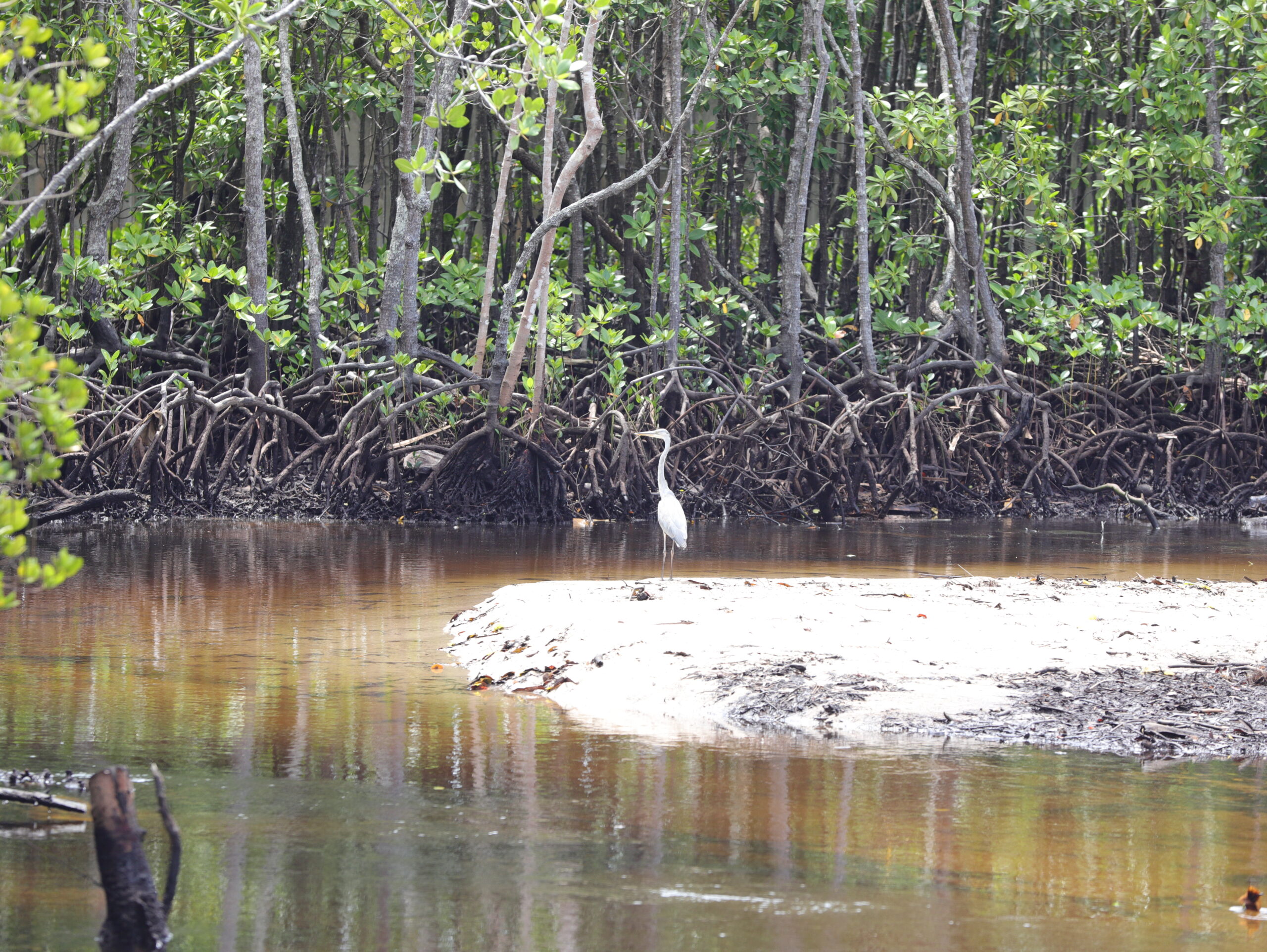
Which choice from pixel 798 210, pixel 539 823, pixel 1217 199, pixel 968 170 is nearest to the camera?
pixel 539 823

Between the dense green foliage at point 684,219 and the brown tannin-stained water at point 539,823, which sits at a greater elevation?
the dense green foliage at point 684,219

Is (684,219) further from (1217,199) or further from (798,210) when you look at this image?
(1217,199)

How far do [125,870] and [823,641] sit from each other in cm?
286

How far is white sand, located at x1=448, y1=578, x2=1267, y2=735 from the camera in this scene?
427 centimetres

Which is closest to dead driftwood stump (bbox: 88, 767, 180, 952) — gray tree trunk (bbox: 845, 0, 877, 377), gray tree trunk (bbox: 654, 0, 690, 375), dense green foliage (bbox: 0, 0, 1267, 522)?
dense green foliage (bbox: 0, 0, 1267, 522)

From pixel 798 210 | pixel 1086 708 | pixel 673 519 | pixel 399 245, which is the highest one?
pixel 798 210

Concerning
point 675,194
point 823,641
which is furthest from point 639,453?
point 823,641

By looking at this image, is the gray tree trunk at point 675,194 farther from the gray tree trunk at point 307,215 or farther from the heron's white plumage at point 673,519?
the heron's white plumage at point 673,519

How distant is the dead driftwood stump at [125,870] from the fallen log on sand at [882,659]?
183 centimetres

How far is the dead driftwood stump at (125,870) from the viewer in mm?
2312

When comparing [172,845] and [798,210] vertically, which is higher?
[798,210]

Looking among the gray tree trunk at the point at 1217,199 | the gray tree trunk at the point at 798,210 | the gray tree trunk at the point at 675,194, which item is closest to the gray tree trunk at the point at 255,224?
the gray tree trunk at the point at 675,194

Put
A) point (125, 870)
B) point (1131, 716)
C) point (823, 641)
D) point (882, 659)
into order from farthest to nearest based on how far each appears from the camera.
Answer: point (823, 641) → point (882, 659) → point (1131, 716) → point (125, 870)

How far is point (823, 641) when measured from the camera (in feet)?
15.7
